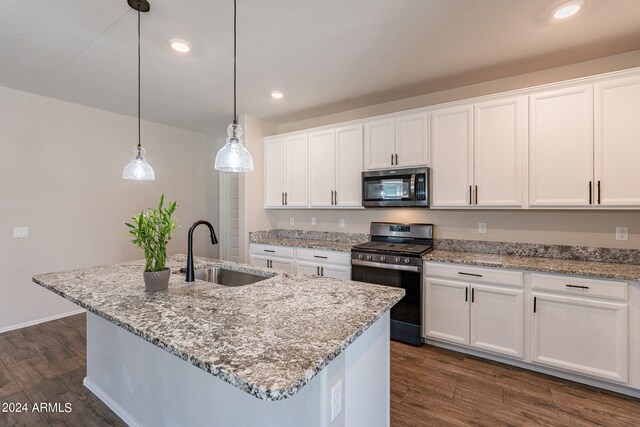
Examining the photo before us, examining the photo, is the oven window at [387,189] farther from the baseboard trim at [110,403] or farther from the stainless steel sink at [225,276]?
the baseboard trim at [110,403]

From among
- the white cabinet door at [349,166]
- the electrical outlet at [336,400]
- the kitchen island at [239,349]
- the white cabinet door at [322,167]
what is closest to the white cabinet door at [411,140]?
the white cabinet door at [349,166]

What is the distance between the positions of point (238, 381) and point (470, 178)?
9.21 ft

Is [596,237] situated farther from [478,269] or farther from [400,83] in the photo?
[400,83]

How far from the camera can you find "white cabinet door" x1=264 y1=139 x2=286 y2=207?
4.19 meters

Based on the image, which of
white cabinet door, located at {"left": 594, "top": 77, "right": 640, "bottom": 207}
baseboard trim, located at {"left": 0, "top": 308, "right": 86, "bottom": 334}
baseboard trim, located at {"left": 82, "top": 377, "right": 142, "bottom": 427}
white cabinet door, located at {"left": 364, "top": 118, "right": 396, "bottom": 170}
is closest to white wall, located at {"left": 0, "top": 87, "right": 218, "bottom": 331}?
baseboard trim, located at {"left": 0, "top": 308, "right": 86, "bottom": 334}

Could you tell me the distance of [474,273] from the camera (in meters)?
2.59

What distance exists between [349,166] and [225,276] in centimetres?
203

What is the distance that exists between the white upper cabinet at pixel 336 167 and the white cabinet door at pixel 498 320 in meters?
1.63

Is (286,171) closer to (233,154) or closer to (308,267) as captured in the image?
(308,267)

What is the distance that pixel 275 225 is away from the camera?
4621 millimetres

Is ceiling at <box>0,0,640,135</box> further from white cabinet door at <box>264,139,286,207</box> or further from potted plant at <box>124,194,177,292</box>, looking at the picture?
potted plant at <box>124,194,177,292</box>

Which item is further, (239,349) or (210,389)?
(210,389)

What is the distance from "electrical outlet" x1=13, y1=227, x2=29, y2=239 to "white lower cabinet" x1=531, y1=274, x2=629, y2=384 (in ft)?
17.3

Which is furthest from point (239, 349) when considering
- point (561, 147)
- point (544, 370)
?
point (561, 147)
